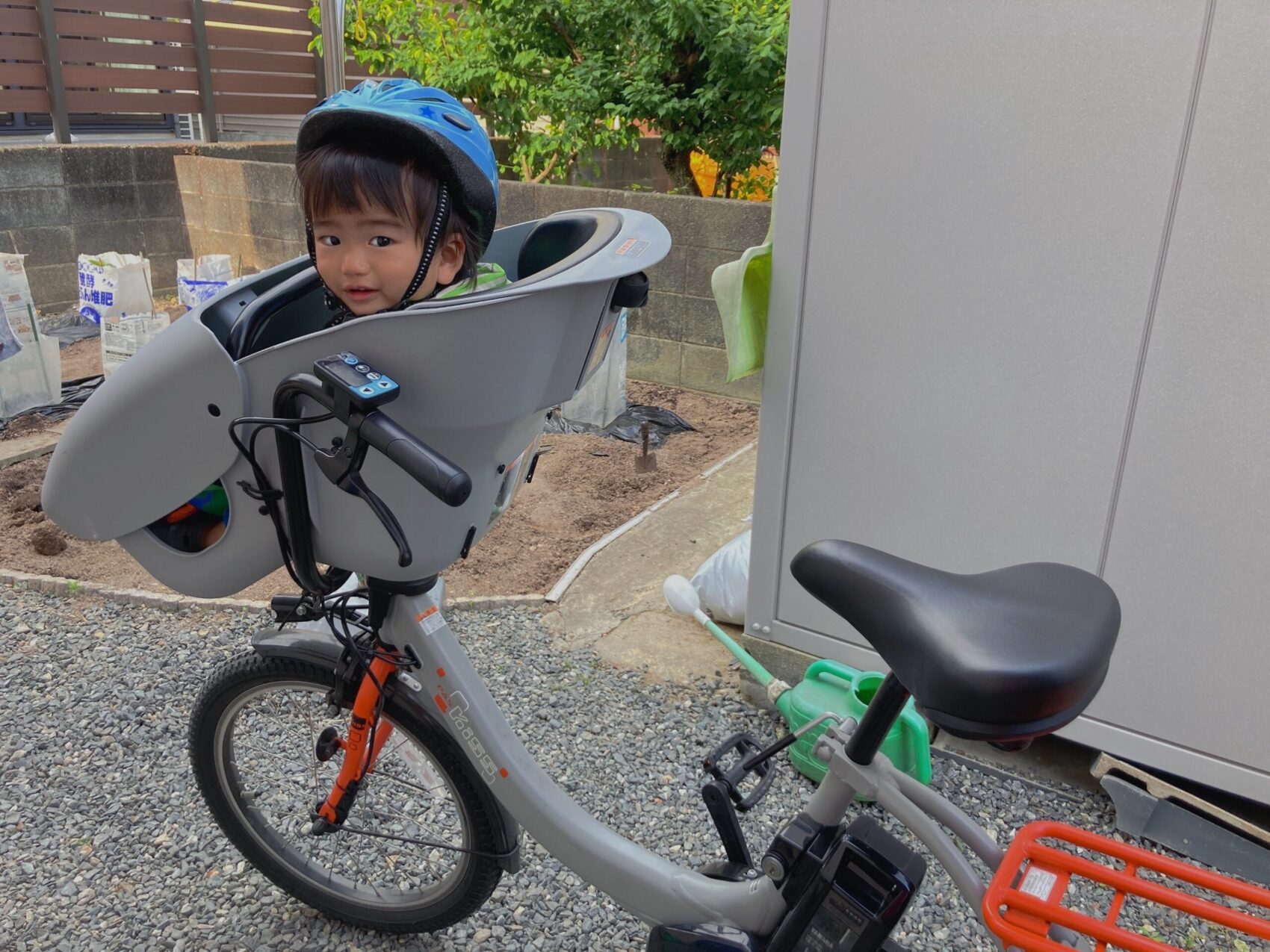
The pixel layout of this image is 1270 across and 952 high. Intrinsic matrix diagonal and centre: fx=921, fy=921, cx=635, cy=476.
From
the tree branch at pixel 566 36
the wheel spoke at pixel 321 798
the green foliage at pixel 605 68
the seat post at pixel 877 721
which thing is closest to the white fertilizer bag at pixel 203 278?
the green foliage at pixel 605 68

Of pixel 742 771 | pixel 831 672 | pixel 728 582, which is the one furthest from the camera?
pixel 728 582

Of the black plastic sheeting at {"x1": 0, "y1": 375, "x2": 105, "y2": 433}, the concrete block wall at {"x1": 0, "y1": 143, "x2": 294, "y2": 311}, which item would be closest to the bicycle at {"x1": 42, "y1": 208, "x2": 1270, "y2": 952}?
the black plastic sheeting at {"x1": 0, "y1": 375, "x2": 105, "y2": 433}

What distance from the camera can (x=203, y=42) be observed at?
301 inches

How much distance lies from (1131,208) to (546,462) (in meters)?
2.93

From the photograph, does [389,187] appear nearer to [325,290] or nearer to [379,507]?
[325,290]

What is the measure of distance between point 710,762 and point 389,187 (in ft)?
3.34

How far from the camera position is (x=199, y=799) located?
7.63ft

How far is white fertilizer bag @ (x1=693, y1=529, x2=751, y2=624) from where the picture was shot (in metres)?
2.91

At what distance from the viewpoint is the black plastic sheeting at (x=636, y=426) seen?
15.6ft

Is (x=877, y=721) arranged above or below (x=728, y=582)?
above

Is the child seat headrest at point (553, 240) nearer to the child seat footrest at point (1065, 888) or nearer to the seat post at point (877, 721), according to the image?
the seat post at point (877, 721)

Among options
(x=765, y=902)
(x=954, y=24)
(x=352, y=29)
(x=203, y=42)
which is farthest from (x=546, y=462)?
(x=203, y=42)

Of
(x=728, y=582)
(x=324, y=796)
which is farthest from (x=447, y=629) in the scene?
(x=728, y=582)

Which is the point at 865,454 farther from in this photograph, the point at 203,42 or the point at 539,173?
the point at 203,42
